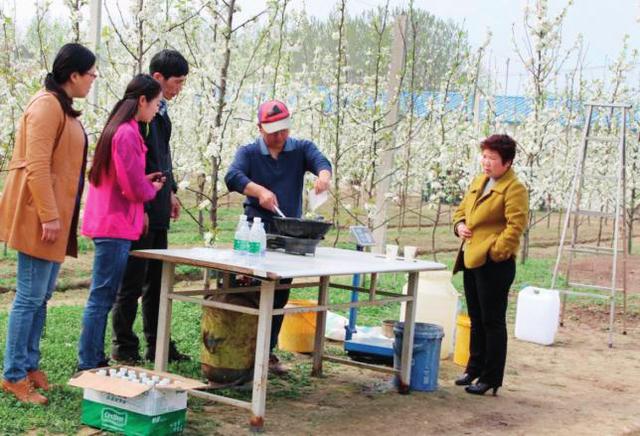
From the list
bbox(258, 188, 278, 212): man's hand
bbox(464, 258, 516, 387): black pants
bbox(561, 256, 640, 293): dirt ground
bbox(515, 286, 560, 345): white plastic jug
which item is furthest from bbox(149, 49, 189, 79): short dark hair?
bbox(561, 256, 640, 293): dirt ground

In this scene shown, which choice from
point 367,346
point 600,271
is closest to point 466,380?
point 367,346

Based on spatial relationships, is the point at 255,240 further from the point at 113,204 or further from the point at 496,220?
the point at 496,220

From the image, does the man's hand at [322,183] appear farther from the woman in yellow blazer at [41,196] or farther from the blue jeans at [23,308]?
the blue jeans at [23,308]

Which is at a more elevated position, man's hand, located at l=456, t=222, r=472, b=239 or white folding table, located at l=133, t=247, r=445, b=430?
man's hand, located at l=456, t=222, r=472, b=239

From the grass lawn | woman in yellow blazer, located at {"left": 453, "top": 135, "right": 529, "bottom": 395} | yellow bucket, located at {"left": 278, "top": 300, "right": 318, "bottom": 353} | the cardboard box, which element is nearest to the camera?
the cardboard box

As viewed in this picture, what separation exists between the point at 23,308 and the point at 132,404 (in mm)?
787

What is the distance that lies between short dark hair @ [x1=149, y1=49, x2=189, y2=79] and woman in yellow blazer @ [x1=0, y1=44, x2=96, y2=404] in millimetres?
754

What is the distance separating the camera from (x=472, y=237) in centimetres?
627

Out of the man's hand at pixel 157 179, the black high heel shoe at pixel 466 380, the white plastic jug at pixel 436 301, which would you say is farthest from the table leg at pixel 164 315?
the white plastic jug at pixel 436 301

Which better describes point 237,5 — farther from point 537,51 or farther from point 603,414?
point 537,51

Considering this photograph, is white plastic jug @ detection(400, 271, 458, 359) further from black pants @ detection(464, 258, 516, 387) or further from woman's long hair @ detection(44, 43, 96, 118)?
woman's long hair @ detection(44, 43, 96, 118)

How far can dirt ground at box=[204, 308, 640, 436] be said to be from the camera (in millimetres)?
5250

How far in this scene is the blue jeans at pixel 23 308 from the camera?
185 inches

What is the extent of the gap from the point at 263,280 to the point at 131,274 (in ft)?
4.22
